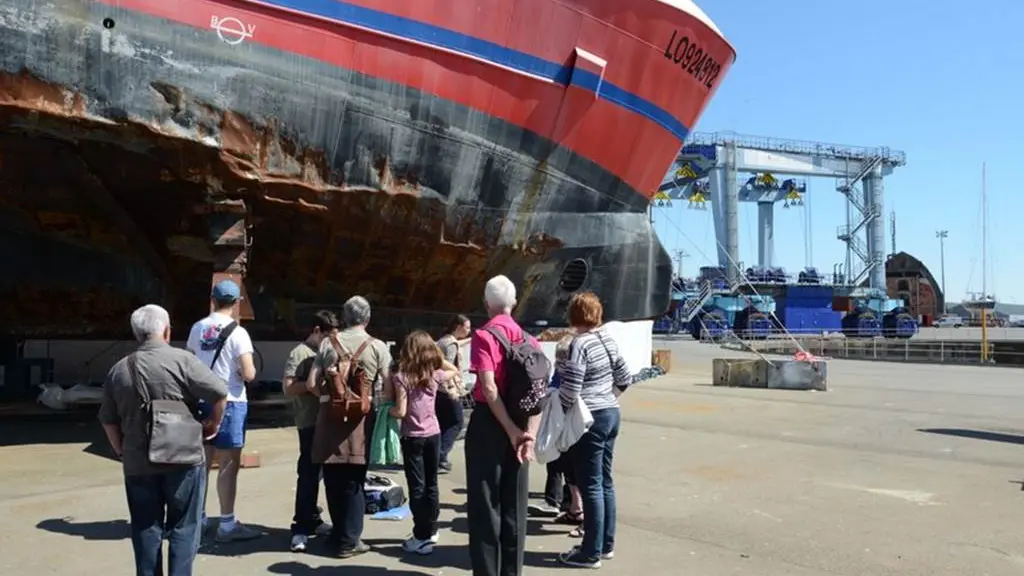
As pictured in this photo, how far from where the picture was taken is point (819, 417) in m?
10.6

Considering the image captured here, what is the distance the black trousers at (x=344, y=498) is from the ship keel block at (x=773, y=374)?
1181 cm

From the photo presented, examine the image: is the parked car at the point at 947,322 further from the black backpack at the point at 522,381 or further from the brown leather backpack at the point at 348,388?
the black backpack at the point at 522,381

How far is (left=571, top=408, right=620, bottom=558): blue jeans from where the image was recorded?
427cm

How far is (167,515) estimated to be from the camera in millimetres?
3375

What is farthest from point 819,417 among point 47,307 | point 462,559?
point 47,307

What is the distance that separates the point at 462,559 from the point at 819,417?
24.8ft

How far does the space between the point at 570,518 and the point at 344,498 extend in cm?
158

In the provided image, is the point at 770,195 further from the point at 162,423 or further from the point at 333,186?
the point at 162,423

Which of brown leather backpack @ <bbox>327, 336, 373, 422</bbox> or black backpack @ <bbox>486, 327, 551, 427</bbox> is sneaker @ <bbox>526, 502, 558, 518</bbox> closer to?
brown leather backpack @ <bbox>327, 336, 373, 422</bbox>

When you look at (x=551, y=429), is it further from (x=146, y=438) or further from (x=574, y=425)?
(x=146, y=438)

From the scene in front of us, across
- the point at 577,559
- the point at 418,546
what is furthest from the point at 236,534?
the point at 577,559

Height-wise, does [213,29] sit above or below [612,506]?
above

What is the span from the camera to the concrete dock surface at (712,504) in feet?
14.2

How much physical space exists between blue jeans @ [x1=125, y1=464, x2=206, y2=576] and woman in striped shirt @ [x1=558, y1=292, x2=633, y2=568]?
1.82 meters
